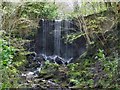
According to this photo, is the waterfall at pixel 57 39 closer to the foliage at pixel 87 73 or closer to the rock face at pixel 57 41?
the rock face at pixel 57 41

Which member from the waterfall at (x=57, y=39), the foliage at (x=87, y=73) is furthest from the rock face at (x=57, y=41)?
the foliage at (x=87, y=73)

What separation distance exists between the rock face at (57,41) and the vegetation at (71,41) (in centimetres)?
12

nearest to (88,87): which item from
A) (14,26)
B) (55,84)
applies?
(55,84)

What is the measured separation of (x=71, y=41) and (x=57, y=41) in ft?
1.01

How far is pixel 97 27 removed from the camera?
4.27m

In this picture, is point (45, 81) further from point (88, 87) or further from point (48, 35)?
point (48, 35)

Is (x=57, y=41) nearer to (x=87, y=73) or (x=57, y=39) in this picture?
(x=57, y=39)

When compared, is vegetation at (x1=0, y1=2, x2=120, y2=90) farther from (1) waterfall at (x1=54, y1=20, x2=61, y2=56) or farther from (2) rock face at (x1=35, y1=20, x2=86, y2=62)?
(1) waterfall at (x1=54, y1=20, x2=61, y2=56)

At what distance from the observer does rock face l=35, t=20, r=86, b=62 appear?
16.3ft

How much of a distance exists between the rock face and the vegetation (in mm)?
122

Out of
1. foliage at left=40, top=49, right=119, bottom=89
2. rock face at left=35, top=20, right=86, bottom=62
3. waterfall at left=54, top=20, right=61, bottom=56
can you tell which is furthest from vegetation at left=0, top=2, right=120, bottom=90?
waterfall at left=54, top=20, right=61, bottom=56

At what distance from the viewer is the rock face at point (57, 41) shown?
498cm

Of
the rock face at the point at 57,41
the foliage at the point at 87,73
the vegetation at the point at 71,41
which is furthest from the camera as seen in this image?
the rock face at the point at 57,41

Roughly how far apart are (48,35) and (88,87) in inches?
70.0
